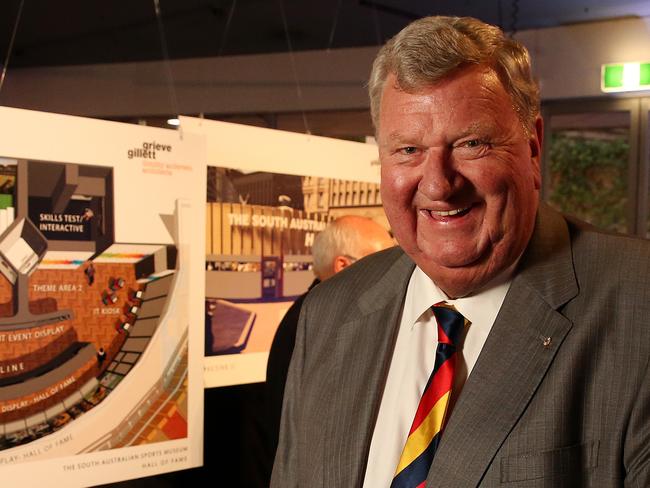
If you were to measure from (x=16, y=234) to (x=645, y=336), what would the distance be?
1.67m

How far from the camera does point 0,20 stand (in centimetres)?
282

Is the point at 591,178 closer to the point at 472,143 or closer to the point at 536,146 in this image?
the point at 536,146

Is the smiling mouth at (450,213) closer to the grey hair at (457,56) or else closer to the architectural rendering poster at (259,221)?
the grey hair at (457,56)

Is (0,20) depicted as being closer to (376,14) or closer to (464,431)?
(464,431)

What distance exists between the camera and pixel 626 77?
223 inches

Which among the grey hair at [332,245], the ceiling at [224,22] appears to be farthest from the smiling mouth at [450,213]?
the grey hair at [332,245]

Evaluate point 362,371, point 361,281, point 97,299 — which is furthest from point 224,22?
point 362,371

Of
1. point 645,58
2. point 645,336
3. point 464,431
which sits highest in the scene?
point 645,58

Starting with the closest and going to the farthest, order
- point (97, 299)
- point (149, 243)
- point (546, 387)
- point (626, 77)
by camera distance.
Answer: point (546, 387)
point (97, 299)
point (149, 243)
point (626, 77)

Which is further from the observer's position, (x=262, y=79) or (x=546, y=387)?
(x=262, y=79)

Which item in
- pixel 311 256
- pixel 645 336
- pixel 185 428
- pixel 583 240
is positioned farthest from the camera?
pixel 311 256

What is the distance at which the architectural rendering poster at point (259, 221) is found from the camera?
114 inches

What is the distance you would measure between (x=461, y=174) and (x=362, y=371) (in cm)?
42

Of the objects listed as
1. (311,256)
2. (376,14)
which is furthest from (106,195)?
(376,14)
